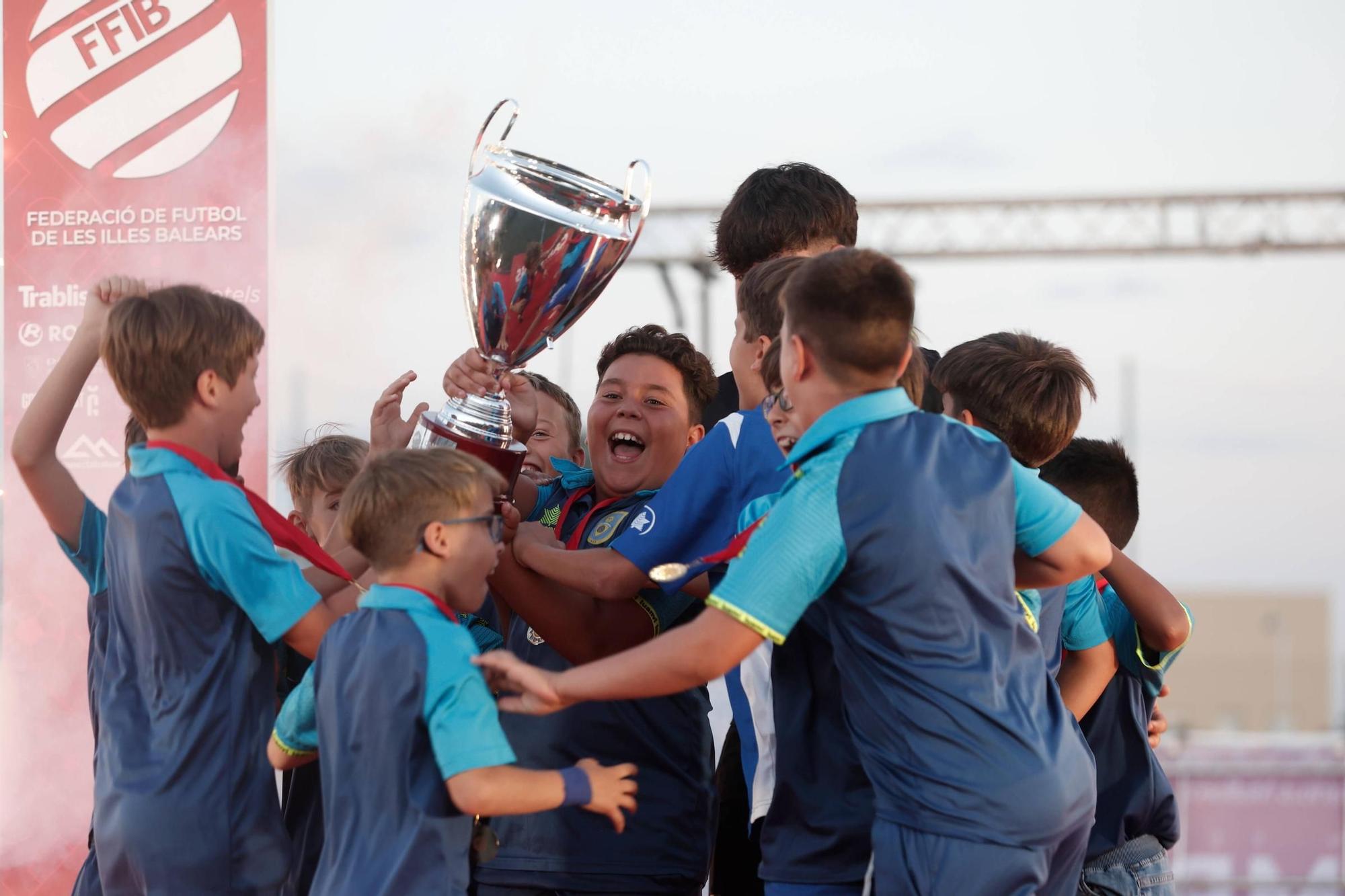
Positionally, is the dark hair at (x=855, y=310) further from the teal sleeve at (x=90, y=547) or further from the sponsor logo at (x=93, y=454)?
the sponsor logo at (x=93, y=454)

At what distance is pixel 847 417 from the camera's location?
75.8 inches

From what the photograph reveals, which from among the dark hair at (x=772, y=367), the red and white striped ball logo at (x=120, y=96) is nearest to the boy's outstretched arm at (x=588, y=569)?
the dark hair at (x=772, y=367)

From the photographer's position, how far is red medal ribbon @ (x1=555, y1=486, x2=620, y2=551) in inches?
104

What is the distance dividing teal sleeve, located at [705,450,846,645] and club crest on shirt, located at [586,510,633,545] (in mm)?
726

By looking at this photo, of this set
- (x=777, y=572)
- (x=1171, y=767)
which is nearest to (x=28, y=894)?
(x=777, y=572)

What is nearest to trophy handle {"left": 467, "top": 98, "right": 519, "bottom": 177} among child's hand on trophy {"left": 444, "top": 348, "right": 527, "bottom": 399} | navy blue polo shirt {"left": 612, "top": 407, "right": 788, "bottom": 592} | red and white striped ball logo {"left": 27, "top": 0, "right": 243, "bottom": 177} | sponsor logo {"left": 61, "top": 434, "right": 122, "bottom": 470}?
child's hand on trophy {"left": 444, "top": 348, "right": 527, "bottom": 399}

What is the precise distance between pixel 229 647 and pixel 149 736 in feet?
0.61

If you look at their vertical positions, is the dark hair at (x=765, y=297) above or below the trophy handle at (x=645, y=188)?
below

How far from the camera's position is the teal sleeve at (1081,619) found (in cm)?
262

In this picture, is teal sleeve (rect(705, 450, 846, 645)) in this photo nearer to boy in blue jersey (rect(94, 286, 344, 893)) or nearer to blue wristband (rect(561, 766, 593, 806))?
blue wristband (rect(561, 766, 593, 806))

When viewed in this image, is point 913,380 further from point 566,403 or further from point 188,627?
point 566,403

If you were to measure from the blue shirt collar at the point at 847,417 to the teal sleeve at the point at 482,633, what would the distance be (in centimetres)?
104

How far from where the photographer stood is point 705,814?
8.57 ft

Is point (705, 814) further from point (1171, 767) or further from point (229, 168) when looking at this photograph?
point (1171, 767)
